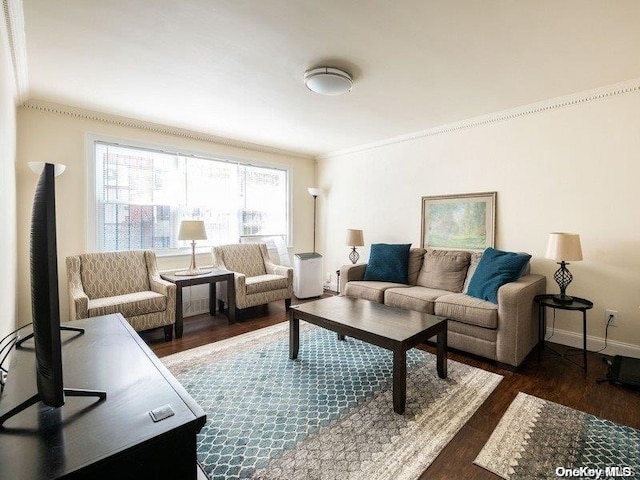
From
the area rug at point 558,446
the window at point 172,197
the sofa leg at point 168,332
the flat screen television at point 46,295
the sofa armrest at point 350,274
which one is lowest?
the area rug at point 558,446

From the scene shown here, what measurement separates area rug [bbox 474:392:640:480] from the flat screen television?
1847 millimetres

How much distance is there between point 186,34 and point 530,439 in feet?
10.5

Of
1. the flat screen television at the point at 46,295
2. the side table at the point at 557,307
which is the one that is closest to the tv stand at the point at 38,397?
the flat screen television at the point at 46,295

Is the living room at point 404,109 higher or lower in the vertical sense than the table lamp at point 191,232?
higher

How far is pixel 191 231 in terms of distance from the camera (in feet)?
12.2

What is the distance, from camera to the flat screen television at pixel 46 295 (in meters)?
0.82

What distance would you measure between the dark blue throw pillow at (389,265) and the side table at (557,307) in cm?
138

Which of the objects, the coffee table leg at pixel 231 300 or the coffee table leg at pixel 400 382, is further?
the coffee table leg at pixel 231 300

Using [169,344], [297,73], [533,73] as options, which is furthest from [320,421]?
[533,73]

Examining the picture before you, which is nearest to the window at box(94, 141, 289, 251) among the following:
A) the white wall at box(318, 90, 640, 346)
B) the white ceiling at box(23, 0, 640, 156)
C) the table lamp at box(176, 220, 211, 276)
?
the table lamp at box(176, 220, 211, 276)

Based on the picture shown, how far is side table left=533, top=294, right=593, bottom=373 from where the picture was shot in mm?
2602

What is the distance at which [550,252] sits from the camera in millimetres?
2727

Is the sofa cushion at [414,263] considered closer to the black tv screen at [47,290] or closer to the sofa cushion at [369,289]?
the sofa cushion at [369,289]

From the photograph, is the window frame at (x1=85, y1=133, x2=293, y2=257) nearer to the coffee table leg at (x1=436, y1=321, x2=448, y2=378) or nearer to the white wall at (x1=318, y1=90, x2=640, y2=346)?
the white wall at (x1=318, y1=90, x2=640, y2=346)
